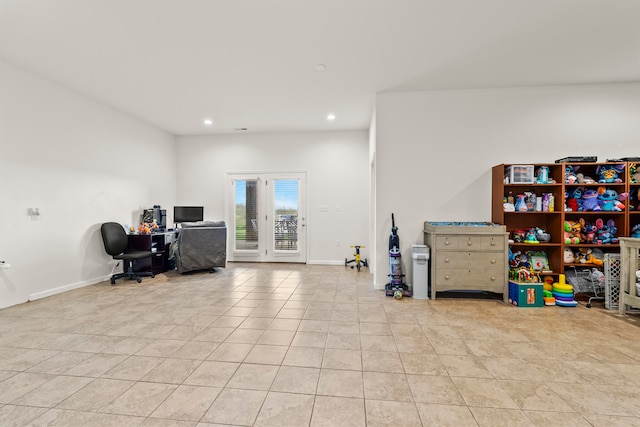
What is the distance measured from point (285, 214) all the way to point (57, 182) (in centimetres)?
393

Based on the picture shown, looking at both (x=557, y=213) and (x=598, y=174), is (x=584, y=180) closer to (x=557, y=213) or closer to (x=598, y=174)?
(x=598, y=174)

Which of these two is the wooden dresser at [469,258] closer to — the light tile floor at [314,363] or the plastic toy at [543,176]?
the light tile floor at [314,363]

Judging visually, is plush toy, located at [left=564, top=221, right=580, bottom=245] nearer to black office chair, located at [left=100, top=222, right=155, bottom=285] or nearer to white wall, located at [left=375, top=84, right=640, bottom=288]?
white wall, located at [left=375, top=84, right=640, bottom=288]

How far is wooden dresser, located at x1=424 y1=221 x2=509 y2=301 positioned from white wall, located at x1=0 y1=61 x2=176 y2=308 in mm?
5389

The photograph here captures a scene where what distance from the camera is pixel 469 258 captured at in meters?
3.74

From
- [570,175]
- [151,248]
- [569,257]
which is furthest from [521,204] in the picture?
[151,248]

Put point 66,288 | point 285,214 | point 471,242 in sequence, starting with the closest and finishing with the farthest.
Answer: point 471,242
point 66,288
point 285,214

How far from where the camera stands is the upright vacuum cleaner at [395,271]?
13.1 feet

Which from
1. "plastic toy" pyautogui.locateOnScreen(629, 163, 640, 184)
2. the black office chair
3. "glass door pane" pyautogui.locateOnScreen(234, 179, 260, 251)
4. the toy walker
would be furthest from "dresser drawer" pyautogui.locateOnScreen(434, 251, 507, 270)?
the black office chair

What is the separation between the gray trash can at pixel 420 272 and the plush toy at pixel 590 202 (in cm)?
217

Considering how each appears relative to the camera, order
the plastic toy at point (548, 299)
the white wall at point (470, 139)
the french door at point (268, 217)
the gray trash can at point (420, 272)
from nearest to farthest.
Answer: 1. the plastic toy at point (548, 299)
2. the gray trash can at point (420, 272)
3. the white wall at point (470, 139)
4. the french door at point (268, 217)

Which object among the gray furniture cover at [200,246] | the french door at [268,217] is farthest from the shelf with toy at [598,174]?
the gray furniture cover at [200,246]

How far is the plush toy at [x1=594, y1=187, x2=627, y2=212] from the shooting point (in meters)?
3.66

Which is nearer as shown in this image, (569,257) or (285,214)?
(569,257)
